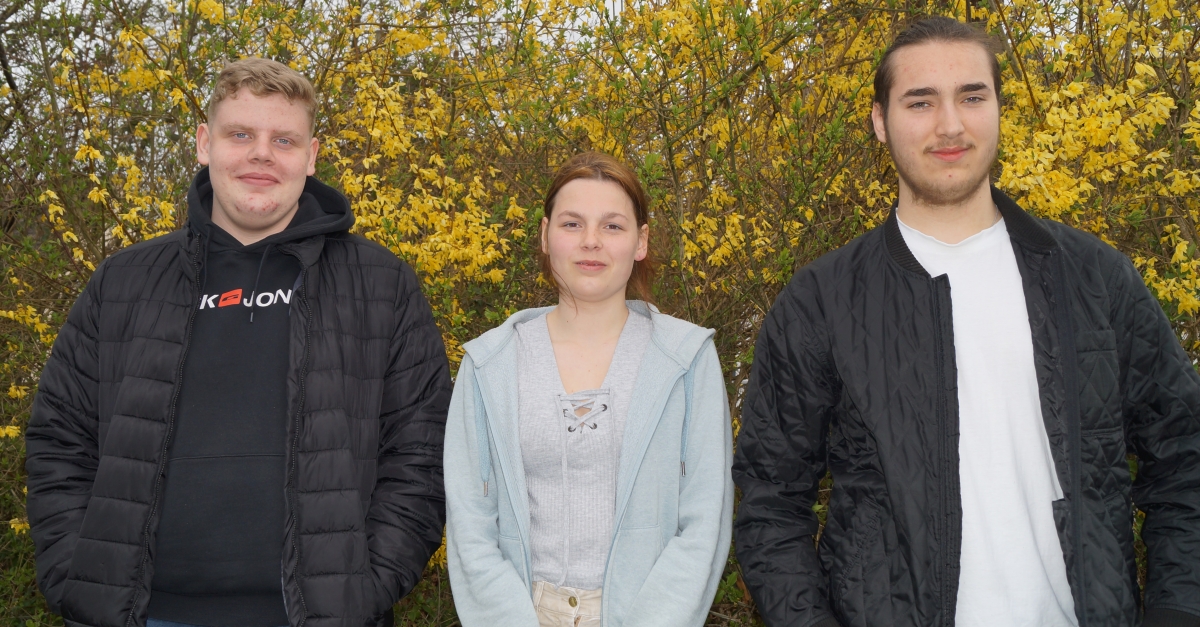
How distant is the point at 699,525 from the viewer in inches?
86.0

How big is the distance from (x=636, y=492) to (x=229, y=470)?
97cm

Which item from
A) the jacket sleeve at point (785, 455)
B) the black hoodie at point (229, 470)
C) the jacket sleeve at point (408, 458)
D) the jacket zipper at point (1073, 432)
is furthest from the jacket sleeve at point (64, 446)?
the jacket zipper at point (1073, 432)

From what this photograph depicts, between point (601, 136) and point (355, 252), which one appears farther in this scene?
point (601, 136)

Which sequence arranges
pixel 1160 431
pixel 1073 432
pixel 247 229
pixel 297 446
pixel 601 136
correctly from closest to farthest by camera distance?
pixel 1073 432, pixel 1160 431, pixel 297 446, pixel 247 229, pixel 601 136

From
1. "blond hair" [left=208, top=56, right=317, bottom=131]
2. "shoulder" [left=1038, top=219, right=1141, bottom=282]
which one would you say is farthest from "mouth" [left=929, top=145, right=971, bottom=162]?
"blond hair" [left=208, top=56, right=317, bottom=131]

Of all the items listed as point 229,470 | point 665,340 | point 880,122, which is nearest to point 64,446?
point 229,470

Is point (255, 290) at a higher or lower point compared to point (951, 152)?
lower

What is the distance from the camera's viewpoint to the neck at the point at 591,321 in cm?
244

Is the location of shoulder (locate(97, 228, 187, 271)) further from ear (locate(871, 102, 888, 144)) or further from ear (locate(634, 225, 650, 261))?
ear (locate(871, 102, 888, 144))

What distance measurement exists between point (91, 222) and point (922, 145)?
4206mm

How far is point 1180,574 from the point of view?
1.98 m

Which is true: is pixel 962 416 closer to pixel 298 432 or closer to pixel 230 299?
pixel 298 432

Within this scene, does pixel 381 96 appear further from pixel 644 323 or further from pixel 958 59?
pixel 958 59

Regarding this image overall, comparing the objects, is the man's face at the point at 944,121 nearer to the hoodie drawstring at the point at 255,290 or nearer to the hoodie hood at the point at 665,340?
the hoodie hood at the point at 665,340
